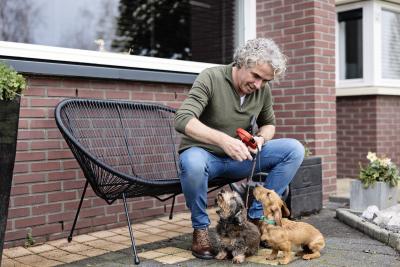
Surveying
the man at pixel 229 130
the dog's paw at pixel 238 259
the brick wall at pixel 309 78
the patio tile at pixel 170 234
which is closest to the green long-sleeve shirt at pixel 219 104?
the man at pixel 229 130

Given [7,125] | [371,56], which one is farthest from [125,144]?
[371,56]

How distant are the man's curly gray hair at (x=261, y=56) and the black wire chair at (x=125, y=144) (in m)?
0.79

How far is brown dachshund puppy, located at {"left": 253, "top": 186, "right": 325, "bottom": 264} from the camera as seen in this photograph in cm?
292

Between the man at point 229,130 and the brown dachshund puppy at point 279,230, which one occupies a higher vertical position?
the man at point 229,130

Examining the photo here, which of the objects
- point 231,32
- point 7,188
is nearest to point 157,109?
point 7,188

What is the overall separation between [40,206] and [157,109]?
1155 millimetres

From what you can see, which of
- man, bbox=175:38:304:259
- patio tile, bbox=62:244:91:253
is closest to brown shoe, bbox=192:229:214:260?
man, bbox=175:38:304:259

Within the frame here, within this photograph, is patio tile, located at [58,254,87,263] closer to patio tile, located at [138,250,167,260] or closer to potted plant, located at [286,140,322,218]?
patio tile, located at [138,250,167,260]

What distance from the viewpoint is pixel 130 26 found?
862 cm

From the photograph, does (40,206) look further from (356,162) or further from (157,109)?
(356,162)

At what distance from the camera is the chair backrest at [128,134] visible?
3.72m

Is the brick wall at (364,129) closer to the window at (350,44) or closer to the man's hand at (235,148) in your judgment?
the window at (350,44)

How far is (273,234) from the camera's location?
2.93m

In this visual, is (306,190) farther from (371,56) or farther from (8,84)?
(371,56)
